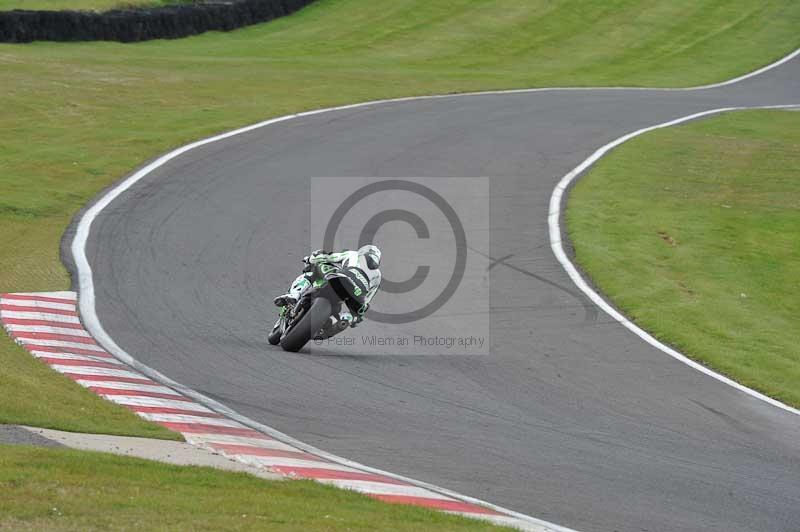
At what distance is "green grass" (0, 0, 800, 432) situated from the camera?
17906 millimetres

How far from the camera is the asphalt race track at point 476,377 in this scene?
9055mm

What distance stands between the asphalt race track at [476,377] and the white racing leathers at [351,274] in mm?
549

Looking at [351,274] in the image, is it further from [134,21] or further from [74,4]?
[74,4]

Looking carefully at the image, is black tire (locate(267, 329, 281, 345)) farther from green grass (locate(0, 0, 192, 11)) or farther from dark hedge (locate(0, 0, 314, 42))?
green grass (locate(0, 0, 192, 11))

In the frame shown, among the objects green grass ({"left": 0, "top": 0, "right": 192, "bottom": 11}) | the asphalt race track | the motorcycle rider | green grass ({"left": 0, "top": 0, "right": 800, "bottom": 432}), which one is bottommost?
the asphalt race track

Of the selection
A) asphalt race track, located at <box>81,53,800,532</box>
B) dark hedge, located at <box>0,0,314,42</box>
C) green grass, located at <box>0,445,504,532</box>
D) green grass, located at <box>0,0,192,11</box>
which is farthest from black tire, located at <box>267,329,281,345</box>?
green grass, located at <box>0,0,192,11</box>

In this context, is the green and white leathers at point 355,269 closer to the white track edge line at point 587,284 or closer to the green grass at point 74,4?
the white track edge line at point 587,284

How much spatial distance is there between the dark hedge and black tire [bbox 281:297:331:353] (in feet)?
79.7

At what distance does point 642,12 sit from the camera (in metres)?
48.6

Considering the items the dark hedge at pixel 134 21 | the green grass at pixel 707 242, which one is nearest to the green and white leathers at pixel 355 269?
the green grass at pixel 707 242

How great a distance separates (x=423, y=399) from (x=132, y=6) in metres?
30.2

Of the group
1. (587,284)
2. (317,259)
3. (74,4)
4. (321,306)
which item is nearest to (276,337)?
(321,306)

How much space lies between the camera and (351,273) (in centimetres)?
1194

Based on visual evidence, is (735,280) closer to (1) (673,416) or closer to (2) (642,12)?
(1) (673,416)
